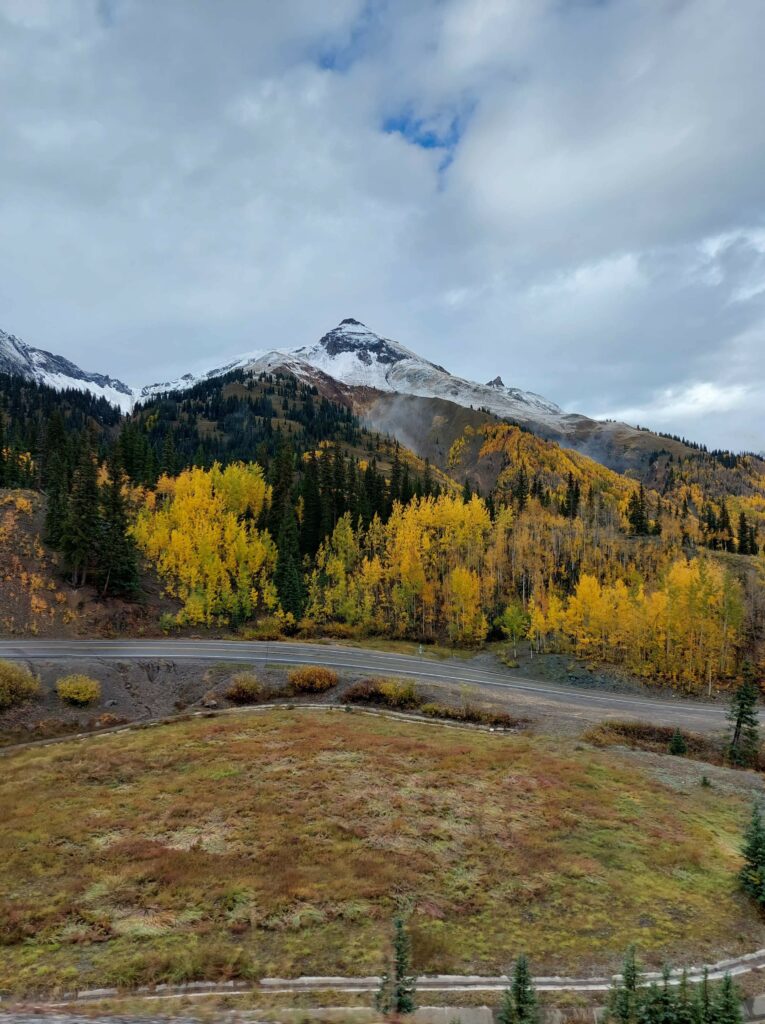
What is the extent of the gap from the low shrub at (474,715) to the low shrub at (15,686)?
26.5 meters

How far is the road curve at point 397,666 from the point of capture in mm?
40188

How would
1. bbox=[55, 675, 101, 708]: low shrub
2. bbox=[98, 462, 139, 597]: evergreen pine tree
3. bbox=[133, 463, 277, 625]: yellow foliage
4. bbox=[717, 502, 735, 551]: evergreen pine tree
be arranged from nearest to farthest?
1. bbox=[55, 675, 101, 708]: low shrub
2. bbox=[98, 462, 139, 597]: evergreen pine tree
3. bbox=[133, 463, 277, 625]: yellow foliage
4. bbox=[717, 502, 735, 551]: evergreen pine tree

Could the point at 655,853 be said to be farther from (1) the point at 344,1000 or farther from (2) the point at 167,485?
(2) the point at 167,485

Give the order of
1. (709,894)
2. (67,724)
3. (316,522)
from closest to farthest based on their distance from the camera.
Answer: (709,894) → (67,724) → (316,522)

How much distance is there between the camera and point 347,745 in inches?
1069

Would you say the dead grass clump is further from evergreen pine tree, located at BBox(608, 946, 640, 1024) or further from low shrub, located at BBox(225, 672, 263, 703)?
Answer: evergreen pine tree, located at BBox(608, 946, 640, 1024)

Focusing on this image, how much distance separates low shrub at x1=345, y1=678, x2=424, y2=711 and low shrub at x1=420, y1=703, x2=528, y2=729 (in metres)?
1.33

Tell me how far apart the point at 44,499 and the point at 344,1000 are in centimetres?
7904

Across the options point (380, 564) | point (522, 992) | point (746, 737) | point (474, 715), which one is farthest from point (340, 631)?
point (522, 992)

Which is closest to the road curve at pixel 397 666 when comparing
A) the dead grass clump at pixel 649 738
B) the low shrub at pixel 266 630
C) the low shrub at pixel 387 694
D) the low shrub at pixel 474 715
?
the dead grass clump at pixel 649 738

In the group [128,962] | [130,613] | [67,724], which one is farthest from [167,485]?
[128,962]

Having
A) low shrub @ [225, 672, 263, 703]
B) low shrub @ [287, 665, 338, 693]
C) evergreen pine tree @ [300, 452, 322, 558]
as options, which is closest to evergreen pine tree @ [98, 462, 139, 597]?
low shrub @ [225, 672, 263, 703]

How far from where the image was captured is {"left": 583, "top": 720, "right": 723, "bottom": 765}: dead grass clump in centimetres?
3266

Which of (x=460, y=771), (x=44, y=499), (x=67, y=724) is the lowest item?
(x=67, y=724)
